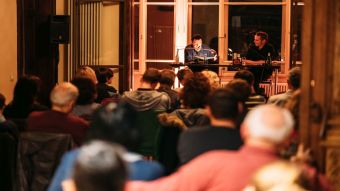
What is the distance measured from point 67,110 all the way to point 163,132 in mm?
755

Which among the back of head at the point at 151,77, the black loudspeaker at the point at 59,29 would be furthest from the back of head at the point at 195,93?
the black loudspeaker at the point at 59,29

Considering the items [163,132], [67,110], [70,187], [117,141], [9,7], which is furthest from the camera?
[9,7]

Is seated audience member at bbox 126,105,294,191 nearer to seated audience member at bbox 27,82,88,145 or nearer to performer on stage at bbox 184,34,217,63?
seated audience member at bbox 27,82,88,145

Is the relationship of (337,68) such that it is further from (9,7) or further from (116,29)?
(116,29)

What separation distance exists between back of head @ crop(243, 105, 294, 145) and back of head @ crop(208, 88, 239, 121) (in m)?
0.67

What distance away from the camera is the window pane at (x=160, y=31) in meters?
14.9

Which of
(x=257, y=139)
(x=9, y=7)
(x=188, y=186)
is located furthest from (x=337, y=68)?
(x=9, y=7)

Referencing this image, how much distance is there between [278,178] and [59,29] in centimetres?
741

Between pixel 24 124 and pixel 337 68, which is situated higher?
pixel 337 68

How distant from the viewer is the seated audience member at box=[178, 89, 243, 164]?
147 inches

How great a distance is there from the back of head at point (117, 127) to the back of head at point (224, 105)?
87 cm

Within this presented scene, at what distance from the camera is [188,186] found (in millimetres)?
2961

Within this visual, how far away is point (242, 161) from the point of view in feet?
10.1

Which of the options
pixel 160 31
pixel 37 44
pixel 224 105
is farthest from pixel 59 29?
pixel 224 105
